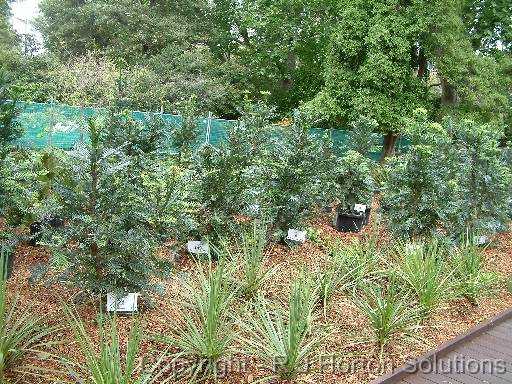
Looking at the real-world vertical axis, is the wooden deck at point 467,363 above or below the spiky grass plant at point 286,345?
below

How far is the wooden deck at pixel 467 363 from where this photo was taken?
3.01 metres

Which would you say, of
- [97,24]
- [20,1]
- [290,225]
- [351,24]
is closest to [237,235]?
[290,225]

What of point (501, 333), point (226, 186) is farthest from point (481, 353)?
point (226, 186)

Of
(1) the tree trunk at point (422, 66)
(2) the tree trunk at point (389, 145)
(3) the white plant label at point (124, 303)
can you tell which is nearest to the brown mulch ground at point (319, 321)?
(3) the white plant label at point (124, 303)

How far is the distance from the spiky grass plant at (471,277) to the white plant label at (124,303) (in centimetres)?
269

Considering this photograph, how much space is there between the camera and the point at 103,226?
2.87 meters

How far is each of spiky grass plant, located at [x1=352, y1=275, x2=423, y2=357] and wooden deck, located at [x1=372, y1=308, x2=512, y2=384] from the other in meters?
0.21

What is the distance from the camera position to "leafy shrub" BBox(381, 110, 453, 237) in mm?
5348

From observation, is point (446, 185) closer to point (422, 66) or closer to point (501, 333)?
point (501, 333)

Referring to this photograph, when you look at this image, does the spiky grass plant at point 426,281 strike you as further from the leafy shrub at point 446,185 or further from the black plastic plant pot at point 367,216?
the black plastic plant pot at point 367,216

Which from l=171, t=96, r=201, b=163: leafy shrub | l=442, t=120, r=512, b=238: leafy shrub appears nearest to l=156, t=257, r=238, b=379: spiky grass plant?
l=171, t=96, r=201, b=163: leafy shrub

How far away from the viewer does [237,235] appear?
4621mm

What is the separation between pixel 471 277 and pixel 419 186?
4.94 ft

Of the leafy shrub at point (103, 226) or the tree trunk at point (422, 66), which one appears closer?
the leafy shrub at point (103, 226)
